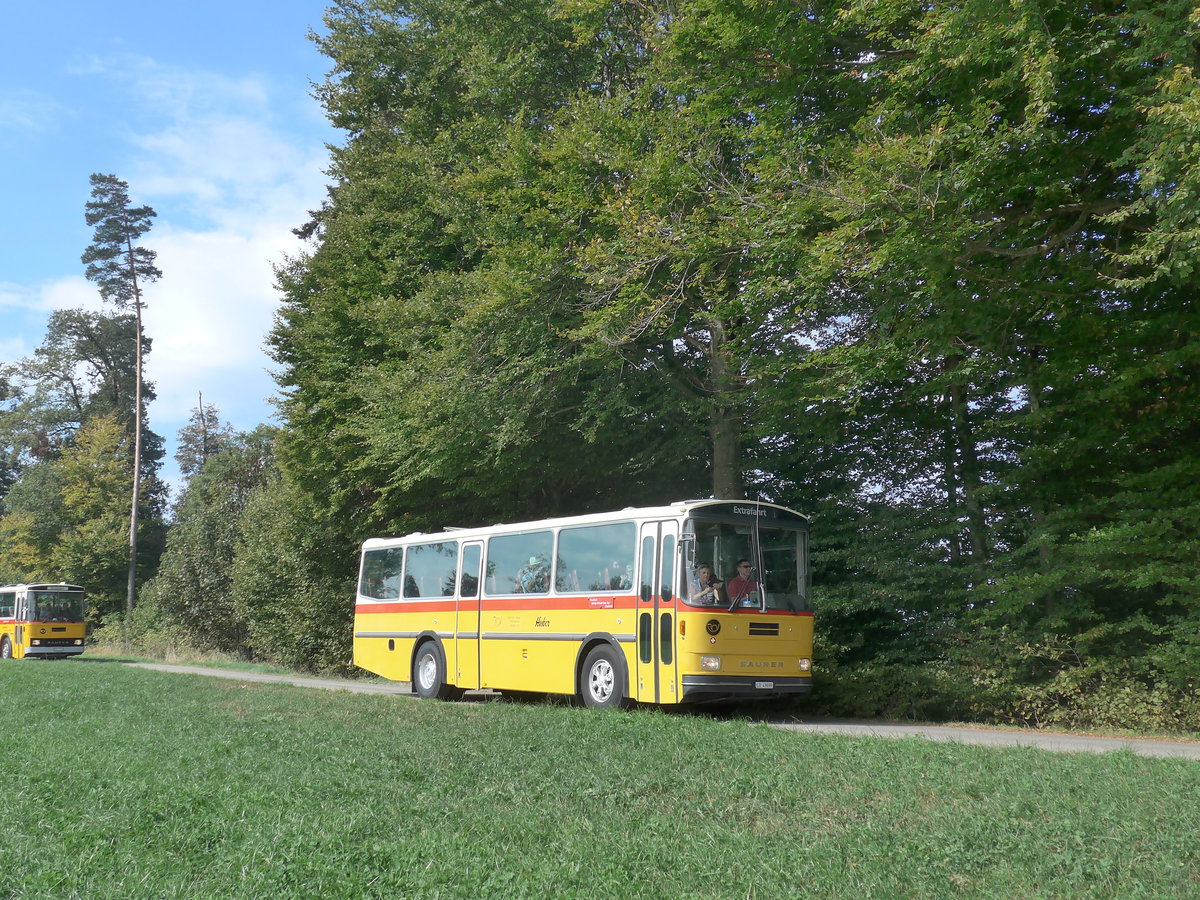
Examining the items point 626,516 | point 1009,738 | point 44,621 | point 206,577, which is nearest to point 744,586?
point 626,516

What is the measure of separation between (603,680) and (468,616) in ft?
12.5

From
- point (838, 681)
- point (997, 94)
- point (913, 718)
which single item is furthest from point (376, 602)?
point (997, 94)

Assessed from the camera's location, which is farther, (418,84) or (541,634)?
(418,84)

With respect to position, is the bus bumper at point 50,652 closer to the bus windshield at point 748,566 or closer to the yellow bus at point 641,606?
the yellow bus at point 641,606

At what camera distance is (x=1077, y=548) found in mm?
13656

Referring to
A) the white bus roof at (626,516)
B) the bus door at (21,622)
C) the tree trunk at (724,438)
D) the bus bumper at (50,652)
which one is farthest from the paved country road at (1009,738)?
the bus door at (21,622)

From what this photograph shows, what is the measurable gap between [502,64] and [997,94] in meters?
11.6

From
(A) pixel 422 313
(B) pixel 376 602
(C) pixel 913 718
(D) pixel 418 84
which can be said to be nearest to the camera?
(C) pixel 913 718

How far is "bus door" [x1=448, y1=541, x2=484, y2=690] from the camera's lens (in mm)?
17422

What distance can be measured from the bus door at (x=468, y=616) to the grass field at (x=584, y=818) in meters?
6.98

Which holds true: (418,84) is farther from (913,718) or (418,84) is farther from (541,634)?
(913,718)

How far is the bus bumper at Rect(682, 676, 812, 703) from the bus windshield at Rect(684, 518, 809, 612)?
0.98 m

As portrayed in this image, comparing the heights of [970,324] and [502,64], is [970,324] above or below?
below

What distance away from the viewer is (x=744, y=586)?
554 inches
